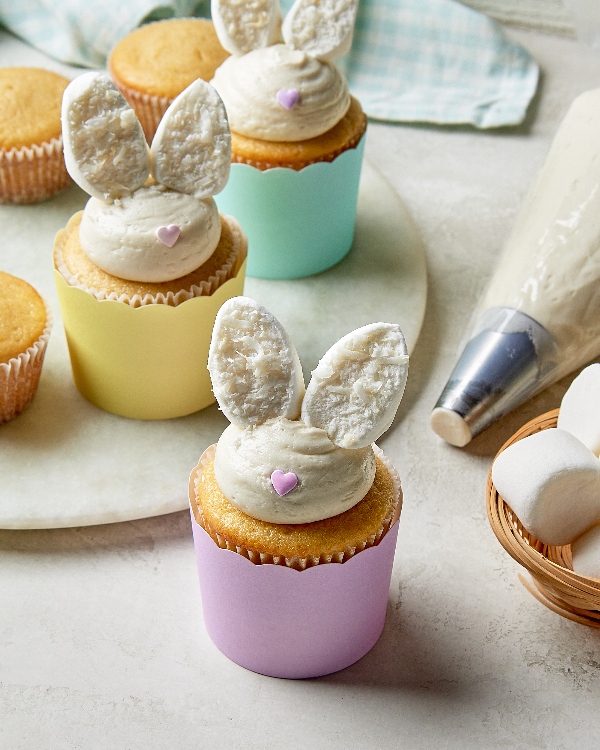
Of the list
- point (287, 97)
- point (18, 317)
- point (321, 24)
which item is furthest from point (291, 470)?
point (321, 24)

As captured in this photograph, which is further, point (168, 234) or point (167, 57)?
point (167, 57)

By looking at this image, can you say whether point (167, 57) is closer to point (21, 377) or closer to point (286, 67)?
point (286, 67)

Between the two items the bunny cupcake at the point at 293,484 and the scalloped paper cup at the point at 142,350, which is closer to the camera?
the bunny cupcake at the point at 293,484

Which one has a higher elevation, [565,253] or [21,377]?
[565,253]

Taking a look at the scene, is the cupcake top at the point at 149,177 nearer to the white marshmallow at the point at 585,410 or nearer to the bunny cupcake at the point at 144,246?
the bunny cupcake at the point at 144,246

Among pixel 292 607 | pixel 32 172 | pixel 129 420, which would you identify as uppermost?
pixel 292 607

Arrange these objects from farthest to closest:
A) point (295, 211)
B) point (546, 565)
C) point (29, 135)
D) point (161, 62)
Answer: point (161, 62)
point (29, 135)
point (295, 211)
point (546, 565)

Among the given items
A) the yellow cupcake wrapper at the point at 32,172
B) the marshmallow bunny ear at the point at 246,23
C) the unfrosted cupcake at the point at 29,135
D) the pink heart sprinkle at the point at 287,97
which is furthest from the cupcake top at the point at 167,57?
the pink heart sprinkle at the point at 287,97

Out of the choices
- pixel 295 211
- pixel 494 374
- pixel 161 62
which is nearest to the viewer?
pixel 494 374
